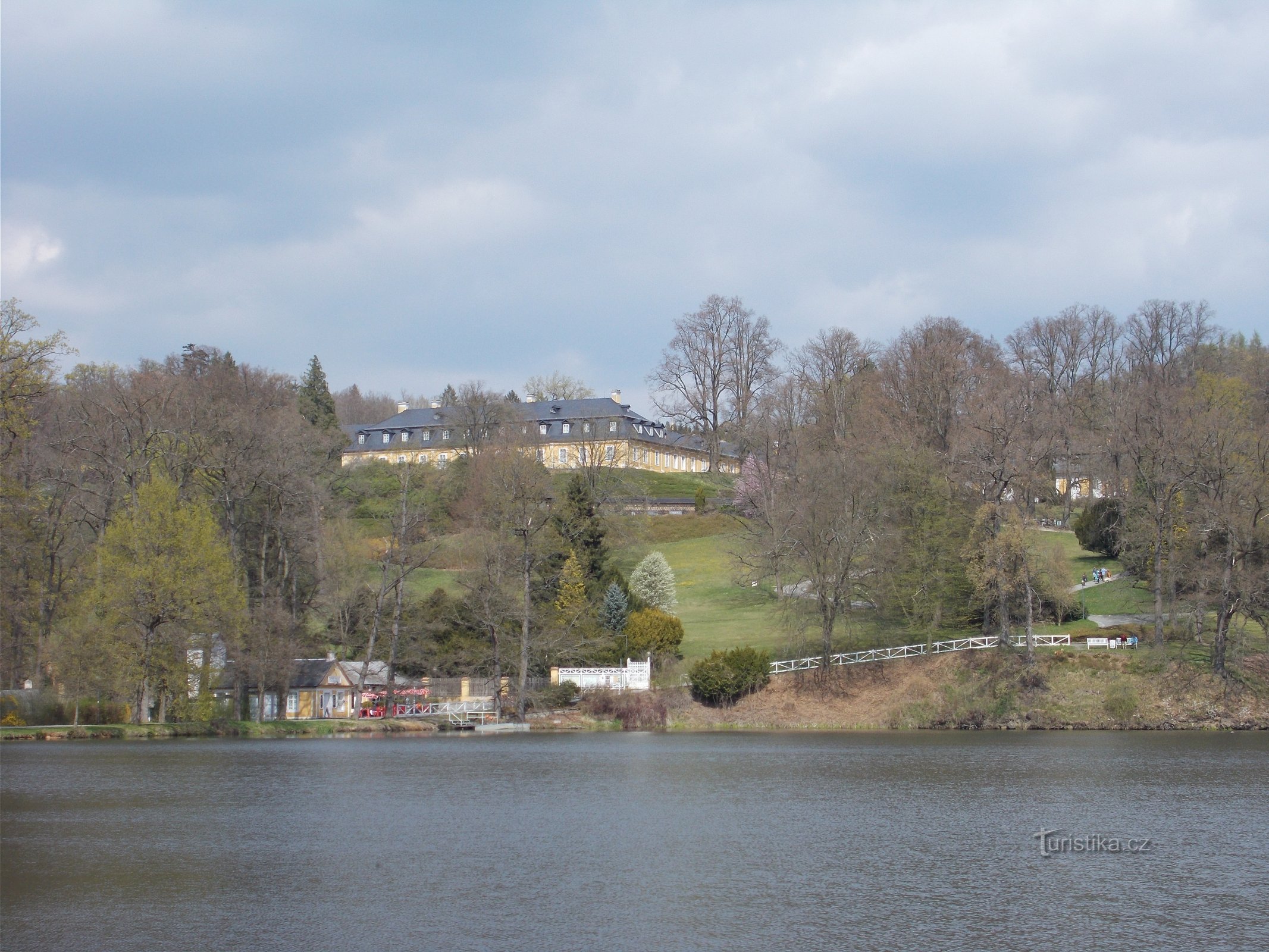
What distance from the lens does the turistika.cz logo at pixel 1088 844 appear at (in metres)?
20.4

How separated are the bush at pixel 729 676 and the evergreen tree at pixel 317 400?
63.6 meters

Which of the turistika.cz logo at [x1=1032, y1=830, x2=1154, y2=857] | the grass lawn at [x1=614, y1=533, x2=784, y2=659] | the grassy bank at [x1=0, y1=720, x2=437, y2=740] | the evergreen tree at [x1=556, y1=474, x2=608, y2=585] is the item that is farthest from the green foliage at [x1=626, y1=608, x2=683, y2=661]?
the turistika.cz logo at [x1=1032, y1=830, x2=1154, y2=857]

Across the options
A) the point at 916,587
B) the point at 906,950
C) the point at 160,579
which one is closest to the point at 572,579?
the point at 916,587

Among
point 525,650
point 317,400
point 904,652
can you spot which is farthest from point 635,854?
point 317,400

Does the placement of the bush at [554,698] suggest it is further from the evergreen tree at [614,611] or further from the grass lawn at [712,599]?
the grass lawn at [712,599]

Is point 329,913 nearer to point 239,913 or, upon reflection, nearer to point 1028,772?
point 239,913

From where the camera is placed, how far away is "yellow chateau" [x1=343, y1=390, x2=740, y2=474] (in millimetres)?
113312

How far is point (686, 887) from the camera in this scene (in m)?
17.8

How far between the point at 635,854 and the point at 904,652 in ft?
124

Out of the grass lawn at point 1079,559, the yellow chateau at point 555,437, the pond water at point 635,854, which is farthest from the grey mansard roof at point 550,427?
the pond water at point 635,854

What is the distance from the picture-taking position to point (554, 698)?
55031 millimetres

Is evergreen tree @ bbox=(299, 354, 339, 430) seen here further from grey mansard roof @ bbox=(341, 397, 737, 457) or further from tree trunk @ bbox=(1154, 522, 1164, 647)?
tree trunk @ bbox=(1154, 522, 1164, 647)

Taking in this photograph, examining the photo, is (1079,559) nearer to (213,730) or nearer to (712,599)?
(712,599)

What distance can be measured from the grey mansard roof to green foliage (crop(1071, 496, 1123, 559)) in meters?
48.9
